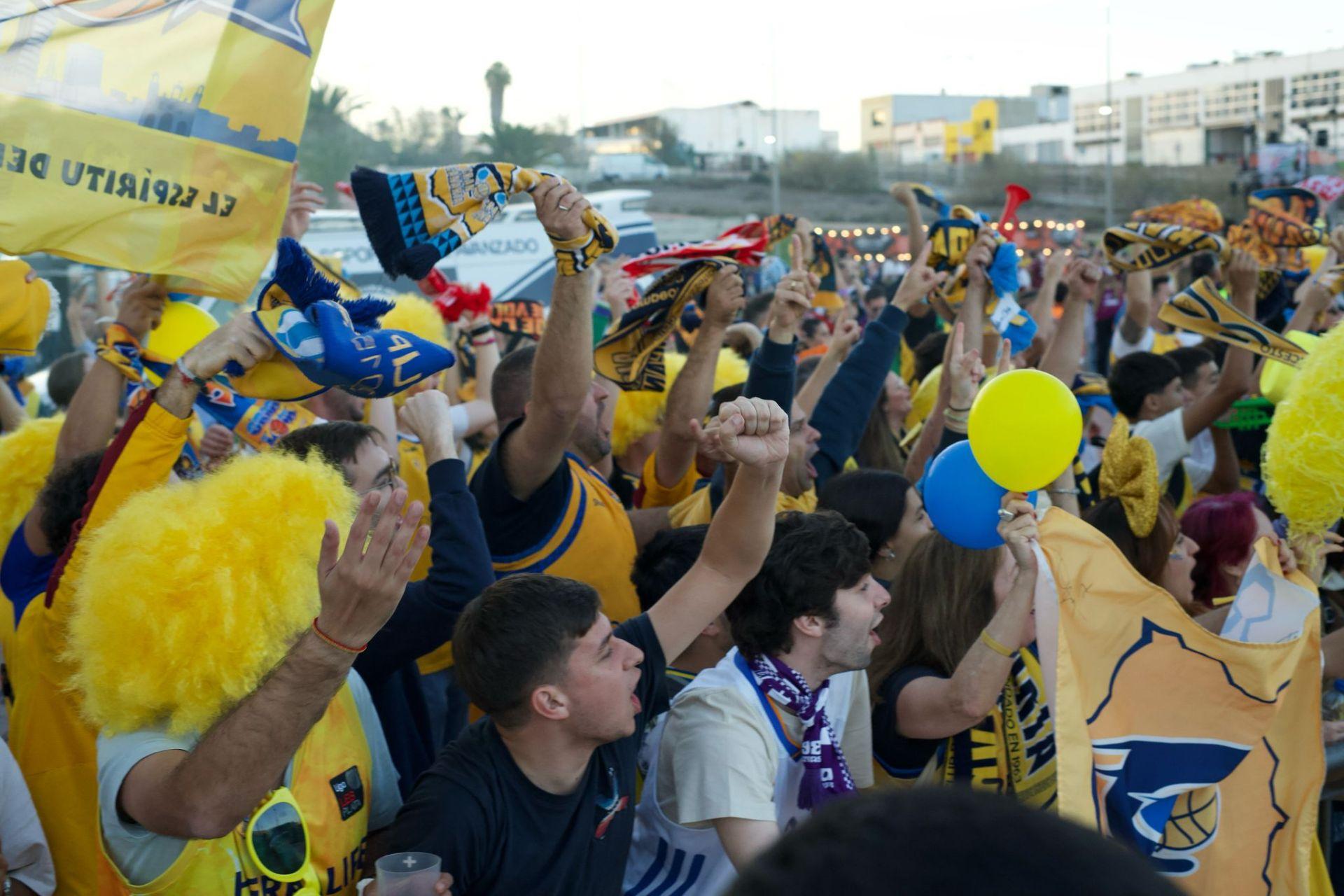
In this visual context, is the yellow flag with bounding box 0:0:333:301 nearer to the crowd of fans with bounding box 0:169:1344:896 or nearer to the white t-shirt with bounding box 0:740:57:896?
the crowd of fans with bounding box 0:169:1344:896

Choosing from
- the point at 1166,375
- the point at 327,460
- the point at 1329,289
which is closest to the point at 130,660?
the point at 327,460

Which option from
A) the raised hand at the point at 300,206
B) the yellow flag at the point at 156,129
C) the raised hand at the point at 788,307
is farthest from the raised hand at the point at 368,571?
the raised hand at the point at 300,206

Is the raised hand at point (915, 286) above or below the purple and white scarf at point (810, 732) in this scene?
above

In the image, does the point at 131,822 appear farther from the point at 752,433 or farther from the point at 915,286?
the point at 915,286

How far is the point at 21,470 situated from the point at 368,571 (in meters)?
2.24

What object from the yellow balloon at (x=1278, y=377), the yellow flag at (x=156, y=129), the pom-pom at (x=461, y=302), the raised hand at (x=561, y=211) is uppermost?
the yellow flag at (x=156, y=129)

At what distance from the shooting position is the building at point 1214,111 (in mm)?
39875

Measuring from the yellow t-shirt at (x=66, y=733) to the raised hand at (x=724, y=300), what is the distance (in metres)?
2.02

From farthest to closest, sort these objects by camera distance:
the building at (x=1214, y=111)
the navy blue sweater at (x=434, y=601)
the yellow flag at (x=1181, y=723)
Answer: the building at (x=1214, y=111), the navy blue sweater at (x=434, y=601), the yellow flag at (x=1181, y=723)

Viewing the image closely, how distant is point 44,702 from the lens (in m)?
2.76

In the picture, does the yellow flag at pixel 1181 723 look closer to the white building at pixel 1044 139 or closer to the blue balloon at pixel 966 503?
the blue balloon at pixel 966 503

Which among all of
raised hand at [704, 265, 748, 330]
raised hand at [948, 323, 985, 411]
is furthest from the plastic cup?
raised hand at [704, 265, 748, 330]

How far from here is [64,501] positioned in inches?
114

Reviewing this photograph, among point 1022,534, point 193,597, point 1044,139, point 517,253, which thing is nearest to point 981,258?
point 1022,534
